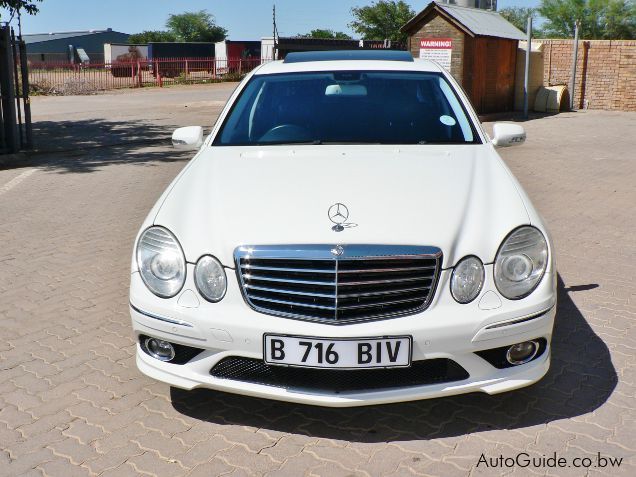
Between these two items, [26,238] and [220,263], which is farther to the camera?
[26,238]

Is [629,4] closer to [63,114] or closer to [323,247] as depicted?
[63,114]

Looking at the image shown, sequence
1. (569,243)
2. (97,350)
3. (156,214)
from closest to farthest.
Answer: (156,214) < (97,350) < (569,243)

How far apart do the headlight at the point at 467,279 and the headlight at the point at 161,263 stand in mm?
1171

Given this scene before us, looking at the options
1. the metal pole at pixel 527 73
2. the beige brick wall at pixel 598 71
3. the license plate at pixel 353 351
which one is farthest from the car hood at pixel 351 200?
the beige brick wall at pixel 598 71

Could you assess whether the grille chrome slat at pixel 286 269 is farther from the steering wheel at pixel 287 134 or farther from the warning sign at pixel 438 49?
the warning sign at pixel 438 49

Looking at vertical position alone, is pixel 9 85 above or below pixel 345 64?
below

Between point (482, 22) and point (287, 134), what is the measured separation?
17.5 m

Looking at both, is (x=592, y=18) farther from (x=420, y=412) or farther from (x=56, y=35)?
(x=56, y=35)

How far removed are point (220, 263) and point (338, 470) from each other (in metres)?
1.00

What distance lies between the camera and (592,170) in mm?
11258

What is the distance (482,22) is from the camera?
66.8ft

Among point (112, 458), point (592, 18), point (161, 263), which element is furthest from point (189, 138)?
point (592, 18)

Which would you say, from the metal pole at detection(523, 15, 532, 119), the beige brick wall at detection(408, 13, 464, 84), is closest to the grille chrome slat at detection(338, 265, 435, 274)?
the beige brick wall at detection(408, 13, 464, 84)

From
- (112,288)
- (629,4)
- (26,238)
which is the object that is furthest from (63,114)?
(629,4)
